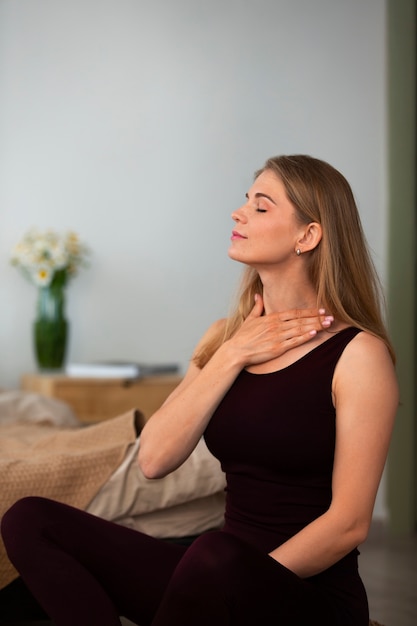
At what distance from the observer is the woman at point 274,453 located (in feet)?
4.45

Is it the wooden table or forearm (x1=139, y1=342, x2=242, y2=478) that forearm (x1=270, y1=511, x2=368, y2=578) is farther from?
the wooden table

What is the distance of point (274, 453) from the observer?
1553 mm

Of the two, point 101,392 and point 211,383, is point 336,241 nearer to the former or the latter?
point 211,383

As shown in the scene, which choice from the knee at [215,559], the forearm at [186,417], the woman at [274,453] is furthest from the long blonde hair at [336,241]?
the knee at [215,559]

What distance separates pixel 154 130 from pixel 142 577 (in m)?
3.02

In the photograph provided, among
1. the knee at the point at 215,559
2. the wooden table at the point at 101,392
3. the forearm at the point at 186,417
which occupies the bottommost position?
the wooden table at the point at 101,392

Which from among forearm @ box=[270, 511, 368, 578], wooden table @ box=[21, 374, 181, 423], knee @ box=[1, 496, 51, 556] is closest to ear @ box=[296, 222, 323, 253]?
forearm @ box=[270, 511, 368, 578]

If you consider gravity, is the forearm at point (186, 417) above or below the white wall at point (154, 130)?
below

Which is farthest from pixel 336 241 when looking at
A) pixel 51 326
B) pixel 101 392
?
pixel 51 326

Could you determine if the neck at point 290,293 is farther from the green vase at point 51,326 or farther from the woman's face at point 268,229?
the green vase at point 51,326

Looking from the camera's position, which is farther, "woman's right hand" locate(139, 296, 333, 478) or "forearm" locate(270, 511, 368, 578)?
"woman's right hand" locate(139, 296, 333, 478)

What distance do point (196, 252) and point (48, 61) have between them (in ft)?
3.65

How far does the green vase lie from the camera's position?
12.9ft

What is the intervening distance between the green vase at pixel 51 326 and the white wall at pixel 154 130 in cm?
27
